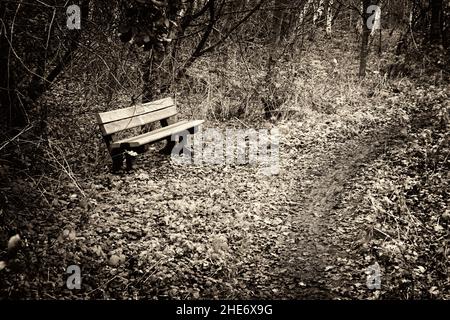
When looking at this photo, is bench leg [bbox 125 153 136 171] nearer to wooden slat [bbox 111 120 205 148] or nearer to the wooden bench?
the wooden bench

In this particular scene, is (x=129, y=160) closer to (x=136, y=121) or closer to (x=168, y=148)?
(x=136, y=121)

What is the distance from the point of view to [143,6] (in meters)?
3.28

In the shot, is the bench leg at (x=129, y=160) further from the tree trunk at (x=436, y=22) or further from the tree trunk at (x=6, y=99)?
the tree trunk at (x=436, y=22)

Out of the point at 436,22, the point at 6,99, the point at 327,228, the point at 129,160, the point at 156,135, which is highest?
the point at 436,22

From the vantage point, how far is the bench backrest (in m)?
4.69

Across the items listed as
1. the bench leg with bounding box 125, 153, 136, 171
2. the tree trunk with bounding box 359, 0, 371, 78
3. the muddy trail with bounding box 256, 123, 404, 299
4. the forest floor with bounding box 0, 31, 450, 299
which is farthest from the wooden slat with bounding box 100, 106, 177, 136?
the tree trunk with bounding box 359, 0, 371, 78

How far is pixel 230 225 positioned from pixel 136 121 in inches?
84.8

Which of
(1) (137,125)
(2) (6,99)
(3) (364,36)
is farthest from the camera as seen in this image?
(3) (364,36)

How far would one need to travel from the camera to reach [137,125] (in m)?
5.24

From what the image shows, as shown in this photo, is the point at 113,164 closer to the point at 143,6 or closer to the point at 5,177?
the point at 5,177

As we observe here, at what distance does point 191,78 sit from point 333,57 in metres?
5.10

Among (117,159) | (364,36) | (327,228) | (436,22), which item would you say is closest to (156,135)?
(117,159)

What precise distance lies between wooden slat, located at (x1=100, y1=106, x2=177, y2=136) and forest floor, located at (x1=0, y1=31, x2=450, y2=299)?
0.57 metres
